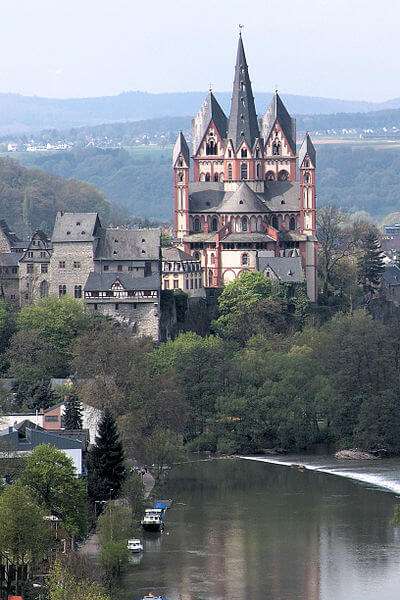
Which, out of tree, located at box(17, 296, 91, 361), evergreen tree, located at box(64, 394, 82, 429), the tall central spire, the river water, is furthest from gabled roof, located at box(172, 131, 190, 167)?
evergreen tree, located at box(64, 394, 82, 429)

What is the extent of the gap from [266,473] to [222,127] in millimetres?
41560

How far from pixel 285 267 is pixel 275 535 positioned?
44.6m

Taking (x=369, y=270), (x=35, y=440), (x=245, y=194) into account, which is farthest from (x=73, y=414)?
(x=369, y=270)

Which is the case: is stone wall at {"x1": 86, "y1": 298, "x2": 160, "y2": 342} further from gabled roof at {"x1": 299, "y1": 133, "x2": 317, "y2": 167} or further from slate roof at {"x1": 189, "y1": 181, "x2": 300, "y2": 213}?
gabled roof at {"x1": 299, "y1": 133, "x2": 317, "y2": 167}

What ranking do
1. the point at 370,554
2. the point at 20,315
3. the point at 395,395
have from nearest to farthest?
the point at 370,554
the point at 395,395
the point at 20,315

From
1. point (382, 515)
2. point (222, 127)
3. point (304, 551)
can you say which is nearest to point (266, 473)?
point (382, 515)

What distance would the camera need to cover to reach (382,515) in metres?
78.0

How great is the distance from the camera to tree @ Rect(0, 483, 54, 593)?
62.2m

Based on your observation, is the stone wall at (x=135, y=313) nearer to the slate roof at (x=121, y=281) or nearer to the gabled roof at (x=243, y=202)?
the slate roof at (x=121, y=281)

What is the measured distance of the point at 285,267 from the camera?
387 feet

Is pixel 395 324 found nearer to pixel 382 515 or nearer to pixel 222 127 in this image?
pixel 222 127

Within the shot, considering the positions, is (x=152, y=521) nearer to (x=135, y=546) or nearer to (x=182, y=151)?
(x=135, y=546)

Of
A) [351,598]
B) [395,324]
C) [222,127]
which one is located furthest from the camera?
[222,127]

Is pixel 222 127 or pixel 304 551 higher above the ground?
pixel 222 127
